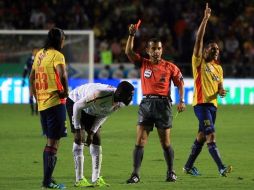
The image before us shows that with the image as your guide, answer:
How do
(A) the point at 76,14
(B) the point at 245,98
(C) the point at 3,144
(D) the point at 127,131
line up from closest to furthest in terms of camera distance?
(C) the point at 3,144, (D) the point at 127,131, (B) the point at 245,98, (A) the point at 76,14

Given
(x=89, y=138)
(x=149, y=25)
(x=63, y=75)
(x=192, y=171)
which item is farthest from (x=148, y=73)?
(x=149, y=25)

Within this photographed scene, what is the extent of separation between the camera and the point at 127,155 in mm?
16828

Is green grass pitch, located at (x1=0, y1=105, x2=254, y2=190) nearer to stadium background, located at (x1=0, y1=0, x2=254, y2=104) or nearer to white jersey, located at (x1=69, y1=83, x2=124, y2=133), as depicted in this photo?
white jersey, located at (x1=69, y1=83, x2=124, y2=133)

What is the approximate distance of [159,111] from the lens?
43.1 feet

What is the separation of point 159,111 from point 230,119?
13122 mm

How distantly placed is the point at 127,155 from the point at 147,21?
19638mm

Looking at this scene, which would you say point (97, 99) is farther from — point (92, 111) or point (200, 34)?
point (200, 34)

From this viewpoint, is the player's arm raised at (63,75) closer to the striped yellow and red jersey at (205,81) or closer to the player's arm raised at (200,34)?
the player's arm raised at (200,34)

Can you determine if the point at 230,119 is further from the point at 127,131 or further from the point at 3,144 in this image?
the point at 3,144

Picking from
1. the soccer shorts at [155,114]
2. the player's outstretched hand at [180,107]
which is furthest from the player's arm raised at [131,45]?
the player's outstretched hand at [180,107]

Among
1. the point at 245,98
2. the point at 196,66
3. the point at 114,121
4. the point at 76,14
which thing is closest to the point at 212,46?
the point at 196,66

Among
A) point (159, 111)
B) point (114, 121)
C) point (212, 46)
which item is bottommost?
point (114, 121)

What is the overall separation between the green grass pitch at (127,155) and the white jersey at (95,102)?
983 millimetres

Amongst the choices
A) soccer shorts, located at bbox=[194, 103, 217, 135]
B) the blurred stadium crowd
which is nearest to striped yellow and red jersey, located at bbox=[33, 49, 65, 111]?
soccer shorts, located at bbox=[194, 103, 217, 135]
